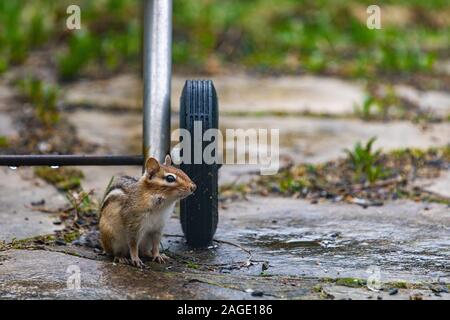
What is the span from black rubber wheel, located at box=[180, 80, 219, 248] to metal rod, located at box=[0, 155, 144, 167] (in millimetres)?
322

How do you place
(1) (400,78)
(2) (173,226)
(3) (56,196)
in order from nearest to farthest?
1. (2) (173,226)
2. (3) (56,196)
3. (1) (400,78)

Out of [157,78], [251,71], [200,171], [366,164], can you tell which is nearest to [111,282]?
[200,171]

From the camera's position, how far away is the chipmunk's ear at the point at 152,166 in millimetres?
3887

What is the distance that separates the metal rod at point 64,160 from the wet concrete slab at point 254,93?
2.85 meters

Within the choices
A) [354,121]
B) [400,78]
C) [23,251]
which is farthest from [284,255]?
[400,78]

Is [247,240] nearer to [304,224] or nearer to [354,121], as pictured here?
[304,224]

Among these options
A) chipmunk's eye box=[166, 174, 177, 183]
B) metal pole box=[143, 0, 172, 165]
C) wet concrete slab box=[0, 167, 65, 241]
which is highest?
metal pole box=[143, 0, 172, 165]

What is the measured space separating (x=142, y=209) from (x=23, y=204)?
1.15 metres

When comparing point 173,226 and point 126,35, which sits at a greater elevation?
point 126,35

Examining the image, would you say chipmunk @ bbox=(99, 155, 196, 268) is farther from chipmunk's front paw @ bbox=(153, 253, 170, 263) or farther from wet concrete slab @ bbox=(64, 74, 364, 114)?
wet concrete slab @ bbox=(64, 74, 364, 114)

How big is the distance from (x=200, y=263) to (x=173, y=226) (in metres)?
0.68

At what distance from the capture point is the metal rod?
413 centimetres

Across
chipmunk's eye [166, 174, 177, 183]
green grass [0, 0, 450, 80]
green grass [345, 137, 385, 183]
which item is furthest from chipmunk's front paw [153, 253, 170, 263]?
green grass [0, 0, 450, 80]

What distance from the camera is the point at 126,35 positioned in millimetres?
9031
